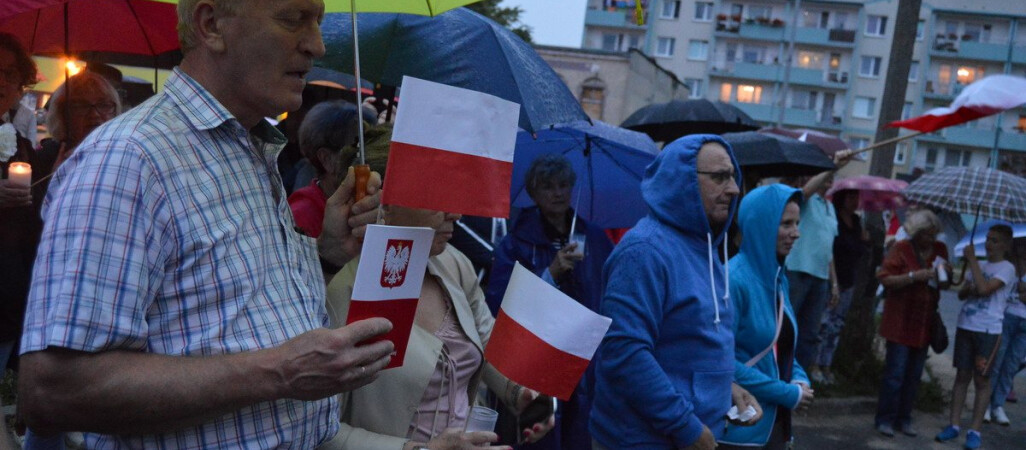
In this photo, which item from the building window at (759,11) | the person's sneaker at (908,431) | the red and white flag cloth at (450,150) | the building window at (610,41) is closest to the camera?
the red and white flag cloth at (450,150)

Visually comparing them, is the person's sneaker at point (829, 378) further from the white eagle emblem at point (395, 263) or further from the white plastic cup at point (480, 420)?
the white eagle emblem at point (395, 263)

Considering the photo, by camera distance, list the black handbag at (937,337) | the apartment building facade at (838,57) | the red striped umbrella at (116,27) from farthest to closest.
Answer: the apartment building facade at (838,57), the black handbag at (937,337), the red striped umbrella at (116,27)

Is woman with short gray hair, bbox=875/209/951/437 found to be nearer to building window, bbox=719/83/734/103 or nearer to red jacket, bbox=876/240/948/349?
red jacket, bbox=876/240/948/349

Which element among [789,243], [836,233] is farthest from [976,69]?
[789,243]

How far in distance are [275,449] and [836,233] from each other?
7290 mm

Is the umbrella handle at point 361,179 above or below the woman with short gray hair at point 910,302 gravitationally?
above

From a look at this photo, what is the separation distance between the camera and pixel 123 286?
4.65 ft

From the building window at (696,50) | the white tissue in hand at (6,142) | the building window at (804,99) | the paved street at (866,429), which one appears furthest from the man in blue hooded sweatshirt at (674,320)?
the building window at (696,50)

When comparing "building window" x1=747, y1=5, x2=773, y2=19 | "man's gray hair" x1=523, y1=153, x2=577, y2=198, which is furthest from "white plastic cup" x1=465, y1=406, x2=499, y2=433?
"building window" x1=747, y1=5, x2=773, y2=19

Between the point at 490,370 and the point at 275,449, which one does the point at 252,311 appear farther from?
the point at 490,370

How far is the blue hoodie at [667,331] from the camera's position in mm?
3209

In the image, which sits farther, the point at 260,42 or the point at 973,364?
the point at 973,364

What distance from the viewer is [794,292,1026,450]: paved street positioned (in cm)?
779

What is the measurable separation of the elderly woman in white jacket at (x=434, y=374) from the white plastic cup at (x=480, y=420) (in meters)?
0.05
